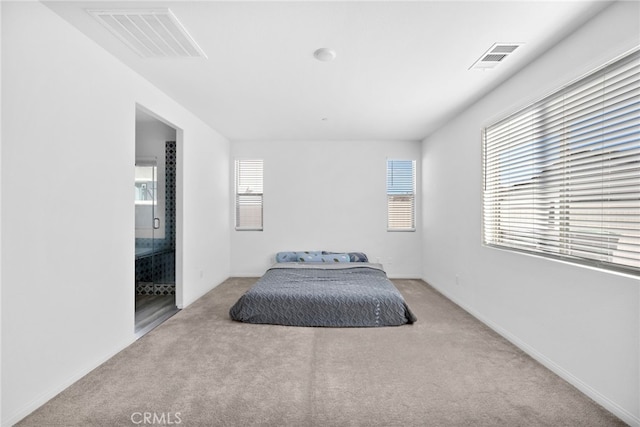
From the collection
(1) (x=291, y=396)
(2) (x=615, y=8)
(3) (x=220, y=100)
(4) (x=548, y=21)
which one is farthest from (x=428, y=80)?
(1) (x=291, y=396)

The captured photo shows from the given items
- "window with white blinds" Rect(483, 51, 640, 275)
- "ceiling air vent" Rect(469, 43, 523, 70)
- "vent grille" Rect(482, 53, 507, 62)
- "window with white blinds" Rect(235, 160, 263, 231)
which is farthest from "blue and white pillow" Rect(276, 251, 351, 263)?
"vent grille" Rect(482, 53, 507, 62)

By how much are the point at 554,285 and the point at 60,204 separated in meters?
3.59

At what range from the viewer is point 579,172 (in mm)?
2121

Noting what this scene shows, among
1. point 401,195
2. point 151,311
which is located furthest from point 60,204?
point 401,195

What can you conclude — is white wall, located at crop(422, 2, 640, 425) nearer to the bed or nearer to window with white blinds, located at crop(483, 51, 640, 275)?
window with white blinds, located at crop(483, 51, 640, 275)

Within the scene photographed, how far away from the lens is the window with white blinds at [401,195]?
5.59 m

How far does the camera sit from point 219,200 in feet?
16.7

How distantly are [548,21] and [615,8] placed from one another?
1.06 ft

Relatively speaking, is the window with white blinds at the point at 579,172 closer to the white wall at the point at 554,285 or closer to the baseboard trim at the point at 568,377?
the white wall at the point at 554,285

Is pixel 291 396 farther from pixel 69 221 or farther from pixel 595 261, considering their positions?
pixel 595 261

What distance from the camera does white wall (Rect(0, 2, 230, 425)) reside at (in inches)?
68.6

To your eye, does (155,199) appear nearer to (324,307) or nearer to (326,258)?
(326,258)

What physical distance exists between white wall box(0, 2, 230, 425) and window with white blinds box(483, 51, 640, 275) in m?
3.54

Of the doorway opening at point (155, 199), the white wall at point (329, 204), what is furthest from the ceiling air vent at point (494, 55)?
the doorway opening at point (155, 199)
